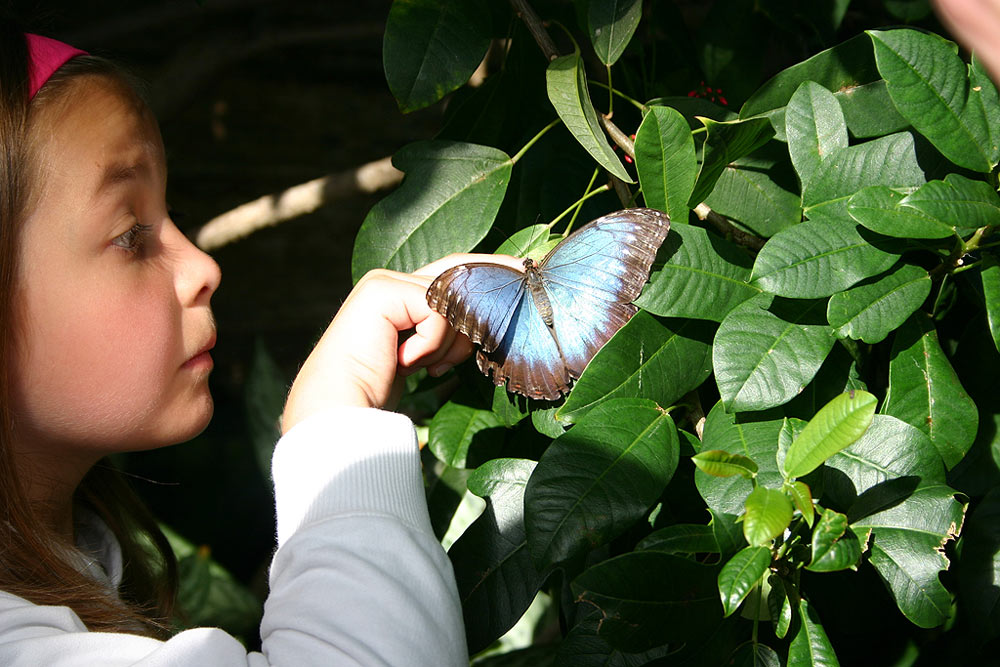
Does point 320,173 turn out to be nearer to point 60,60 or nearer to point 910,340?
point 60,60

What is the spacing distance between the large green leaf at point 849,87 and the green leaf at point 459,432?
51cm

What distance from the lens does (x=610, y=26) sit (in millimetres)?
1002

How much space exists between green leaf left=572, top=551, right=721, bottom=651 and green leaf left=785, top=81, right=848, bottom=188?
423mm

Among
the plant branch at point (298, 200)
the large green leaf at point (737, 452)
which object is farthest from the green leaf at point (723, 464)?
the plant branch at point (298, 200)

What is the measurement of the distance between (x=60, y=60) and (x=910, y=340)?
3.29ft

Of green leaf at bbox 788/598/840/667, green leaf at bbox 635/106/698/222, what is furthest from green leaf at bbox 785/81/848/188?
green leaf at bbox 788/598/840/667

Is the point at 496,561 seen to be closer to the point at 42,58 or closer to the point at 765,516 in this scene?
the point at 765,516

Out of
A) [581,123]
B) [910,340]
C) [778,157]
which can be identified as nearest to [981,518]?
[910,340]

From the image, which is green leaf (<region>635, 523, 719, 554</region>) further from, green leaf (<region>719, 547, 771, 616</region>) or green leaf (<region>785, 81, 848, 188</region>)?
green leaf (<region>785, 81, 848, 188</region>)

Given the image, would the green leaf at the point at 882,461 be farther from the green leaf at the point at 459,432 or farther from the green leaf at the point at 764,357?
the green leaf at the point at 459,432

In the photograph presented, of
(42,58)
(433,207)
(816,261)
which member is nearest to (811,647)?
(816,261)

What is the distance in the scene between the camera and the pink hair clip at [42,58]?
0.92 m

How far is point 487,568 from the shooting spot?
0.91m

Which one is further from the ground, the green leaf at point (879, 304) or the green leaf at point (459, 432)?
the green leaf at point (879, 304)
